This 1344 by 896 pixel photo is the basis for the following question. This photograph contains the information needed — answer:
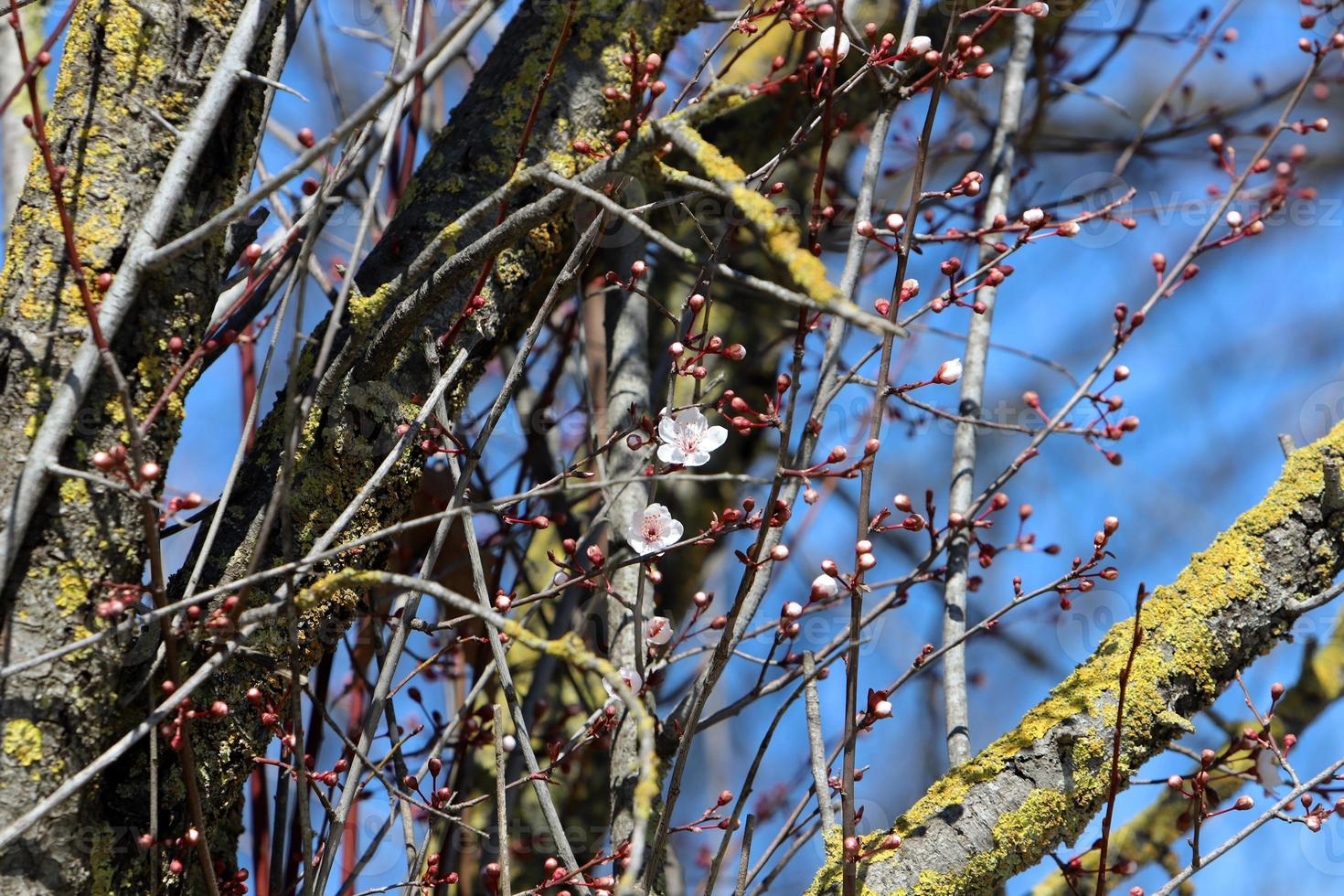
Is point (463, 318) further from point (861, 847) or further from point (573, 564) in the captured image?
point (861, 847)

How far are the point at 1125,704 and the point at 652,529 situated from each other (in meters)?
0.65

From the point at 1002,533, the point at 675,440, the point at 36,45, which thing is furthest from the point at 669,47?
the point at 1002,533

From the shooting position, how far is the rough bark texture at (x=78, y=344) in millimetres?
1154

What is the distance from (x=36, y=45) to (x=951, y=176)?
323 centimetres

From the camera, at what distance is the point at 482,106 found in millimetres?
1749

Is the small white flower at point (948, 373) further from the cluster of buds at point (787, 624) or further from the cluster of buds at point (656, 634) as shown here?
the cluster of buds at point (656, 634)

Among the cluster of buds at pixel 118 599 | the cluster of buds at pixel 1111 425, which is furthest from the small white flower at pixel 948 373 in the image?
the cluster of buds at pixel 118 599

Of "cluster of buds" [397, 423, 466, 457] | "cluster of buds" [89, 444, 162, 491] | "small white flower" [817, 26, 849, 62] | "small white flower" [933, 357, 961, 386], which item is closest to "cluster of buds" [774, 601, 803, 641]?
"small white flower" [933, 357, 961, 386]

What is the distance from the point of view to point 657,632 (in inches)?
62.4

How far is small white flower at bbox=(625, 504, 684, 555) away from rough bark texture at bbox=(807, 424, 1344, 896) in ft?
1.42

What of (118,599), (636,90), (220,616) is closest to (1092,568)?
(636,90)

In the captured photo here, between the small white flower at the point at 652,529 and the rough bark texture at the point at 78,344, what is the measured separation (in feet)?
1.87

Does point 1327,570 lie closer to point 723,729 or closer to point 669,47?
point 669,47

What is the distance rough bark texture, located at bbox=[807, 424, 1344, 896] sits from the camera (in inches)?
54.6
